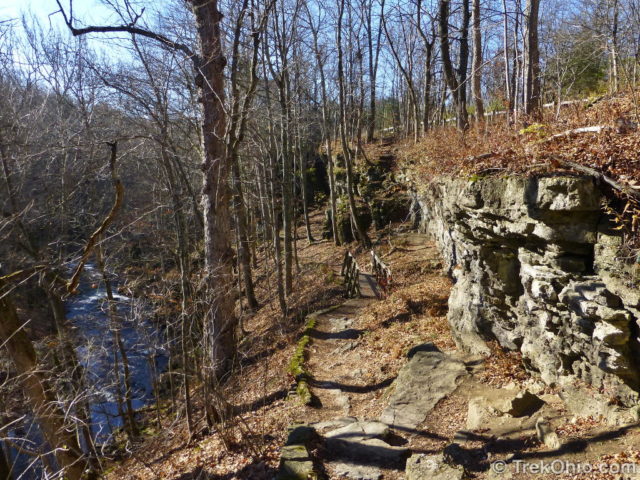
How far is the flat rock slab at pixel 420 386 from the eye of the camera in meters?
6.65

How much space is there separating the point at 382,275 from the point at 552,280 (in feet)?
26.2

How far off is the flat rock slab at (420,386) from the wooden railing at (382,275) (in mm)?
4683

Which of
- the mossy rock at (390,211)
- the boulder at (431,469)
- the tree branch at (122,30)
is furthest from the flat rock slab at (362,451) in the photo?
the mossy rock at (390,211)

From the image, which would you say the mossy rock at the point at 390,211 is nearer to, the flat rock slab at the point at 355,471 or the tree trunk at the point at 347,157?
the tree trunk at the point at 347,157

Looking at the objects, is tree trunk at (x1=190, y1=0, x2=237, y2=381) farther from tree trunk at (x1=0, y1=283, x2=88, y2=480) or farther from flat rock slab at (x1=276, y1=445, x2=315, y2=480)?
flat rock slab at (x1=276, y1=445, x2=315, y2=480)

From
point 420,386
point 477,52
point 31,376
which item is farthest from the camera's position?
point 477,52

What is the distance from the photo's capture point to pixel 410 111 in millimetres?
27391

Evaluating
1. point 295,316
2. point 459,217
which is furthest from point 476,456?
point 295,316

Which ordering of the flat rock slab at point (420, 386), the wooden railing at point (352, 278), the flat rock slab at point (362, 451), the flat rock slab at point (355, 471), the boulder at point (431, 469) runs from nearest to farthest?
the boulder at point (431, 469) → the flat rock slab at point (355, 471) → the flat rock slab at point (362, 451) → the flat rock slab at point (420, 386) → the wooden railing at point (352, 278)

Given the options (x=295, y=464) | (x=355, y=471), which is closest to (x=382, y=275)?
(x=355, y=471)

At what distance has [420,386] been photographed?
722 centimetres

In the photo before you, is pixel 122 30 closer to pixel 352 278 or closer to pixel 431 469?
pixel 431 469

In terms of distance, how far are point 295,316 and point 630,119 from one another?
32.6 feet

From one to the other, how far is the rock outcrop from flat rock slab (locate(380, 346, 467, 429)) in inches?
27.1
